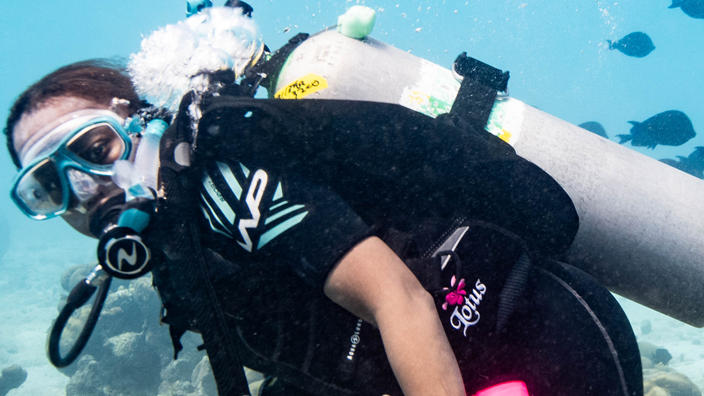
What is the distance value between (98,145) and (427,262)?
1.63 meters

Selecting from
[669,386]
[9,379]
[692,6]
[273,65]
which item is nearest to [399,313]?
[273,65]

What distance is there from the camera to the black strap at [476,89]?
7.48ft

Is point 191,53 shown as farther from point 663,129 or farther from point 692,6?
point 692,6

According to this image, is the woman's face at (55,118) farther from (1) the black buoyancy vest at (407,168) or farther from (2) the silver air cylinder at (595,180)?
(2) the silver air cylinder at (595,180)

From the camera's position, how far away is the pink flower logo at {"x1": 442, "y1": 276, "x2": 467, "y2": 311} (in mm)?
1593

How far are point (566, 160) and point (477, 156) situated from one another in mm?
1144

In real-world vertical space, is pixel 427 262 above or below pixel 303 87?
below

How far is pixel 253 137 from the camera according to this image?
57.0 inches

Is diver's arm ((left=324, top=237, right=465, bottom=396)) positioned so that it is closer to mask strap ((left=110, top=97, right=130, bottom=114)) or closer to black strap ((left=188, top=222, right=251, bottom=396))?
black strap ((left=188, top=222, right=251, bottom=396))

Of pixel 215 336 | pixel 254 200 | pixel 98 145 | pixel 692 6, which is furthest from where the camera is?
pixel 692 6

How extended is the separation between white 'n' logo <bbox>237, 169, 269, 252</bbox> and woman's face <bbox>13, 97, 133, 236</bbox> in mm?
704

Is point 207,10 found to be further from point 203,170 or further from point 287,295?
point 287,295

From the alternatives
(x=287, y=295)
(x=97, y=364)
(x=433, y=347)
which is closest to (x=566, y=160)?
(x=433, y=347)

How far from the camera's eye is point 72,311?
162 centimetres
